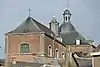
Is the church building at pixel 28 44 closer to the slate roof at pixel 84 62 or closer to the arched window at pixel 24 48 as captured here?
the arched window at pixel 24 48

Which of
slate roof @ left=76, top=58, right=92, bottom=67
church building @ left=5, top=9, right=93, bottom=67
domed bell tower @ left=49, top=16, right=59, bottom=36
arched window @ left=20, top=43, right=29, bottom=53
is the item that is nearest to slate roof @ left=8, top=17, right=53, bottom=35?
church building @ left=5, top=9, right=93, bottom=67

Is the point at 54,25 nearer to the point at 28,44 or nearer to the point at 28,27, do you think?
the point at 28,27

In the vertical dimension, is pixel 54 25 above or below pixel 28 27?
above

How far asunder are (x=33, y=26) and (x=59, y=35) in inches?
562

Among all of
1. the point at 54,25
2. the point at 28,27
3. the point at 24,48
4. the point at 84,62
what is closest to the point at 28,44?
the point at 24,48

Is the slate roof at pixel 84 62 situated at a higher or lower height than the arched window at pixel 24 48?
lower

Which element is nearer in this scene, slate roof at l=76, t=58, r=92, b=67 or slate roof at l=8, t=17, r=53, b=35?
slate roof at l=76, t=58, r=92, b=67

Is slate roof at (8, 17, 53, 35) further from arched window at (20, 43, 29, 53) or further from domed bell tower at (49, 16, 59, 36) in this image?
domed bell tower at (49, 16, 59, 36)

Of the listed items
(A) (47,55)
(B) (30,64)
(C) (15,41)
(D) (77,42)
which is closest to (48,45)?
(A) (47,55)

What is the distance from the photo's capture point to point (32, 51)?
145ft

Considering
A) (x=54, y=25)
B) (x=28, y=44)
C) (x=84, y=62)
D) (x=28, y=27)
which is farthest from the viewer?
(x=54, y=25)

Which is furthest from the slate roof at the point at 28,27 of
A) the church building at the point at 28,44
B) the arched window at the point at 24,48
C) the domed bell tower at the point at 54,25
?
the domed bell tower at the point at 54,25

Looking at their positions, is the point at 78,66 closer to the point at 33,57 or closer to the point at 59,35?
the point at 33,57

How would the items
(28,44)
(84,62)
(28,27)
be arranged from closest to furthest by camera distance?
(28,44) < (84,62) < (28,27)
